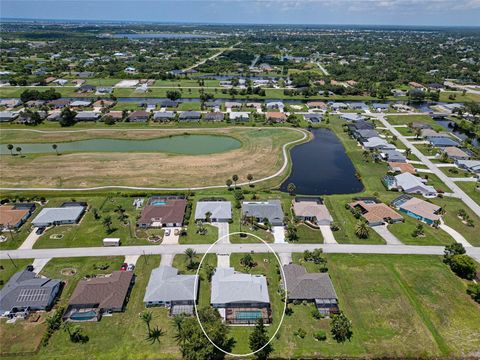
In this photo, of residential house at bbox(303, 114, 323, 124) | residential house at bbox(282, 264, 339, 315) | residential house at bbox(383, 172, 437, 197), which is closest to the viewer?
residential house at bbox(282, 264, 339, 315)

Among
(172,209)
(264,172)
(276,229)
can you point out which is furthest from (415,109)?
(172,209)

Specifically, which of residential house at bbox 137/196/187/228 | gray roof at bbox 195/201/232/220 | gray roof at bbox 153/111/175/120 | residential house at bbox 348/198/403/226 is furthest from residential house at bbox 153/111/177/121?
residential house at bbox 348/198/403/226

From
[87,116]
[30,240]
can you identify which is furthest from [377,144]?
[87,116]

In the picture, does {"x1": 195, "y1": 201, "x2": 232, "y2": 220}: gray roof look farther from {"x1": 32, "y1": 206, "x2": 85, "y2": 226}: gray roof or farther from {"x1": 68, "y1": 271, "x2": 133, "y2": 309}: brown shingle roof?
{"x1": 32, "y1": 206, "x2": 85, "y2": 226}: gray roof

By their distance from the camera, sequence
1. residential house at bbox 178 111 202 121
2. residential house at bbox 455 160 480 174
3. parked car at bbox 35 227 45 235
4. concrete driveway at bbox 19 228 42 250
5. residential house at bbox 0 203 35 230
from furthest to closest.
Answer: residential house at bbox 178 111 202 121
residential house at bbox 455 160 480 174
residential house at bbox 0 203 35 230
parked car at bbox 35 227 45 235
concrete driveway at bbox 19 228 42 250

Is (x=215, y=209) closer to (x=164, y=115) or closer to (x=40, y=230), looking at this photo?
(x=40, y=230)

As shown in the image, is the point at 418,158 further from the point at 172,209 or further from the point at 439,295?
the point at 172,209

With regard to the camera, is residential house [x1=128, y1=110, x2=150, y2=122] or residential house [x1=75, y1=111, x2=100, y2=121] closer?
residential house [x1=75, y1=111, x2=100, y2=121]
